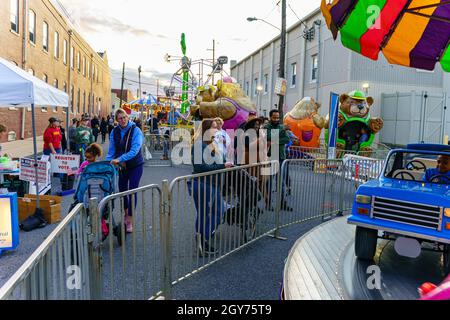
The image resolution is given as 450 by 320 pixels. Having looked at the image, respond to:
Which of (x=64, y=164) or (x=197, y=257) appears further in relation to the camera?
(x=64, y=164)

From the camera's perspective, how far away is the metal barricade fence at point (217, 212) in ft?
14.2

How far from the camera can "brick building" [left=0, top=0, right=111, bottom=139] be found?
1861 centimetres

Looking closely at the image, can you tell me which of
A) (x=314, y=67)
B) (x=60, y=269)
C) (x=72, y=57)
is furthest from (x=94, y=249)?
(x=72, y=57)

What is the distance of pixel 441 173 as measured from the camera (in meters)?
4.96

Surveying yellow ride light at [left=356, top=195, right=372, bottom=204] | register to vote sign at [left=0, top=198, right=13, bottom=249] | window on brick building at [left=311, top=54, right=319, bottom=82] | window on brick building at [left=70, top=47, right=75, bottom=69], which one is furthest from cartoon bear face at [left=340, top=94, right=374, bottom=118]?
window on brick building at [left=70, top=47, right=75, bottom=69]

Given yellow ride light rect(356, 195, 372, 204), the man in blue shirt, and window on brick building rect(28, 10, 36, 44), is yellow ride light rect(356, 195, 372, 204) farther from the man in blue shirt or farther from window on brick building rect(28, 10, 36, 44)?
window on brick building rect(28, 10, 36, 44)

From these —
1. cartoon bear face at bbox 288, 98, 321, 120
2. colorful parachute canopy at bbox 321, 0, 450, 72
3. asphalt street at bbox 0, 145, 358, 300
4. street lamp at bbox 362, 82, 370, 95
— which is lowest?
asphalt street at bbox 0, 145, 358, 300

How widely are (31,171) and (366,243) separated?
6.04m

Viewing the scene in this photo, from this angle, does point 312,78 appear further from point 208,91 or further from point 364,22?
point 364,22

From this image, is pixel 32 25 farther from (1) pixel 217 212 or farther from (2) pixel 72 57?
(1) pixel 217 212

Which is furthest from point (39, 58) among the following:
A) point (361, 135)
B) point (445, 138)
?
point (445, 138)

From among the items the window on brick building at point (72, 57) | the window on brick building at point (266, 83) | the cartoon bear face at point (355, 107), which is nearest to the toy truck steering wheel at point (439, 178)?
the cartoon bear face at point (355, 107)

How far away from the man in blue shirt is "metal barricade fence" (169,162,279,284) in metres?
2.28
